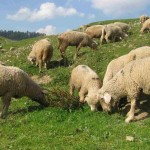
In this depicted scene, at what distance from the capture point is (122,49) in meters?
30.3

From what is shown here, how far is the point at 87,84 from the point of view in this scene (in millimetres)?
20125

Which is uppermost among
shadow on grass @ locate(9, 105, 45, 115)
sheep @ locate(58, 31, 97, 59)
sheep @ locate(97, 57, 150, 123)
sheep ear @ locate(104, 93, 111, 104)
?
sheep @ locate(58, 31, 97, 59)

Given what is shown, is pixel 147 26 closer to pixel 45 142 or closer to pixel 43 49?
pixel 43 49

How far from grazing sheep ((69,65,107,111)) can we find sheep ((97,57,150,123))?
636 millimetres

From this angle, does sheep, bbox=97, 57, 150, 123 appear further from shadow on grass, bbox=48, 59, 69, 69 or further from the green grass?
shadow on grass, bbox=48, 59, 69, 69

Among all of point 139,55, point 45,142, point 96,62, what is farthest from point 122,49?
point 45,142

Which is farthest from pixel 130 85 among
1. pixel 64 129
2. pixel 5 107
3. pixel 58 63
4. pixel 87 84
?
pixel 58 63

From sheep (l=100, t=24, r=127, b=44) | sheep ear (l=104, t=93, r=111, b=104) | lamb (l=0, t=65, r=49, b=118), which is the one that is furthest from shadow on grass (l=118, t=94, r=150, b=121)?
sheep (l=100, t=24, r=127, b=44)

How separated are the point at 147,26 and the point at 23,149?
2905 cm

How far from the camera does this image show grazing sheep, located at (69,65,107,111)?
733 inches

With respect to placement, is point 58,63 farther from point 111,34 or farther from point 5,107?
point 5,107

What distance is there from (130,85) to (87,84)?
3.58 m

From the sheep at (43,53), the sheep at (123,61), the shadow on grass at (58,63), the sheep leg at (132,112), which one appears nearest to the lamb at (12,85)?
the sheep at (123,61)

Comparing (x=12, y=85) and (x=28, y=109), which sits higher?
(x=12, y=85)
